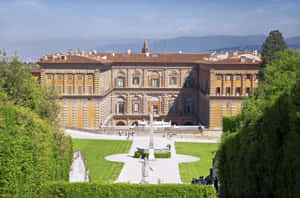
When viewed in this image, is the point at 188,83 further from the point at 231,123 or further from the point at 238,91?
the point at 231,123

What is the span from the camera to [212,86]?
198 ft

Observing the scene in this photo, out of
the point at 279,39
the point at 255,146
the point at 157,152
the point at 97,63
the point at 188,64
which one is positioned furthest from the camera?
the point at 188,64

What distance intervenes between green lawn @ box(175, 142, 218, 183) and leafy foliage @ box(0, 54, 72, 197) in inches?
433

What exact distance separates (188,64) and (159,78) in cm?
521

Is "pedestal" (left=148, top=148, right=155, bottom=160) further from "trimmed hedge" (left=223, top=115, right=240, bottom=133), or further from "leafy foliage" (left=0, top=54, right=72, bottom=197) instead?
"leafy foliage" (left=0, top=54, right=72, bottom=197)

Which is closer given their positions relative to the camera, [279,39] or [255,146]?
[255,146]

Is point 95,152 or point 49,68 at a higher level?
point 49,68

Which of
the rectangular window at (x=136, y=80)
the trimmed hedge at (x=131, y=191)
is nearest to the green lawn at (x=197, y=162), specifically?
the trimmed hedge at (x=131, y=191)

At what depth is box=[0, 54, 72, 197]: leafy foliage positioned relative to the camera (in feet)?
61.8

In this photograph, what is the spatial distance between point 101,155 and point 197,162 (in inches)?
351

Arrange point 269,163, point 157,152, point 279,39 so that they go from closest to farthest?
point 269,163 → point 157,152 → point 279,39

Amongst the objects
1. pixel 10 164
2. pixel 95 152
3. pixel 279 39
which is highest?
pixel 279 39

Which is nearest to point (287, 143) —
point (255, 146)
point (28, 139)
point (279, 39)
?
point (255, 146)

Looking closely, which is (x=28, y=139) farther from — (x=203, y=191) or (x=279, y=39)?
(x=279, y=39)
